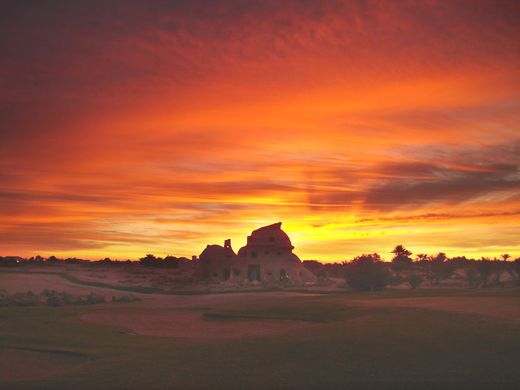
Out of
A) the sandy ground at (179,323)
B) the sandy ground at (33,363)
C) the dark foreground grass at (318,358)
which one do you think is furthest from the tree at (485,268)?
the sandy ground at (33,363)

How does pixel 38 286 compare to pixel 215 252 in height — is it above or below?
below

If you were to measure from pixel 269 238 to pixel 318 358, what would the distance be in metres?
61.6

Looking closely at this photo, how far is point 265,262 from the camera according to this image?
80.2 meters

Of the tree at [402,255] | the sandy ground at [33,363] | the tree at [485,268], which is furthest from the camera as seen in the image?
the tree at [402,255]

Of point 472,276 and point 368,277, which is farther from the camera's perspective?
→ point 472,276

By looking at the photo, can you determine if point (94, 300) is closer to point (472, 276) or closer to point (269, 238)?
point (269, 238)

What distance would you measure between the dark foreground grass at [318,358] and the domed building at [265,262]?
172 ft

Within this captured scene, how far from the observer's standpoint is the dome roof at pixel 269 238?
80188mm

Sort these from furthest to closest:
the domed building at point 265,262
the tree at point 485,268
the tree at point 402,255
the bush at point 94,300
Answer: the tree at point 402,255
the domed building at point 265,262
the tree at point 485,268
the bush at point 94,300

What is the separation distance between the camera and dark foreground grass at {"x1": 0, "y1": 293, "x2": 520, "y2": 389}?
16281 mm

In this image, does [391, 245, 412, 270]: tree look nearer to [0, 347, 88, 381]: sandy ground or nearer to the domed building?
the domed building

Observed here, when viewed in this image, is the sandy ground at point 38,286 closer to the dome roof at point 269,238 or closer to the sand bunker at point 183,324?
the dome roof at point 269,238

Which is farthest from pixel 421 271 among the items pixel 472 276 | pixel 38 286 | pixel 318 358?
pixel 318 358

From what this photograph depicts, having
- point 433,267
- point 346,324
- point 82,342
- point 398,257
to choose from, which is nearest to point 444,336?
point 346,324
